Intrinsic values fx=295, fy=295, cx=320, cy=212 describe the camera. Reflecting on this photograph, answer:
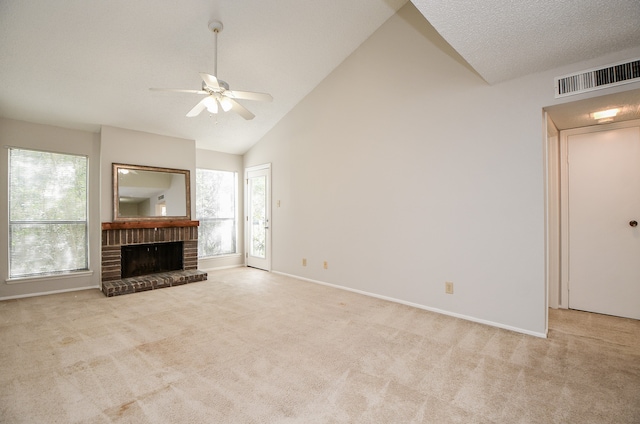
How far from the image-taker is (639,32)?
217cm

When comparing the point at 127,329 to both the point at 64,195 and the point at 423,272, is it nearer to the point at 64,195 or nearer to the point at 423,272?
the point at 64,195

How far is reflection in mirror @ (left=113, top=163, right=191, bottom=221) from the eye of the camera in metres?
4.62

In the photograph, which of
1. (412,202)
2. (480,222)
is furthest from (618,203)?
(412,202)

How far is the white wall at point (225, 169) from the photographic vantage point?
19.2 feet

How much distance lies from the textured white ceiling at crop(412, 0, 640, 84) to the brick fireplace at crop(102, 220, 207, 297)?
4.73 meters

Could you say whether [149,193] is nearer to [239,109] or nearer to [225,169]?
[225,169]

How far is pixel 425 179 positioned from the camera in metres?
3.54

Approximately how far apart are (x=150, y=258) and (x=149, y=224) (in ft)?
2.24

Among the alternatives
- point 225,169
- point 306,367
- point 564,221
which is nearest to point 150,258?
point 225,169

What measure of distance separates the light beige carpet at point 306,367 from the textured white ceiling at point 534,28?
249cm

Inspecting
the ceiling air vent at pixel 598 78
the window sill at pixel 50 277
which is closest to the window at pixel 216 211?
the window sill at pixel 50 277

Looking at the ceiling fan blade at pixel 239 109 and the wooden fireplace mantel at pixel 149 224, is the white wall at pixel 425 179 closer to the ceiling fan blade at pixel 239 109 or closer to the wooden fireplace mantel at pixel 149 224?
the ceiling fan blade at pixel 239 109

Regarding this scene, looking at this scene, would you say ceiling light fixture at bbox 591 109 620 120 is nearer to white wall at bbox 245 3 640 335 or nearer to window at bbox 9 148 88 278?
white wall at bbox 245 3 640 335

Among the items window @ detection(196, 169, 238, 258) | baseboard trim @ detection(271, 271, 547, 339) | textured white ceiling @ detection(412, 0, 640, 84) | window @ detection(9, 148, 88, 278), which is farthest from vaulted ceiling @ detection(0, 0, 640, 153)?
baseboard trim @ detection(271, 271, 547, 339)
